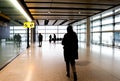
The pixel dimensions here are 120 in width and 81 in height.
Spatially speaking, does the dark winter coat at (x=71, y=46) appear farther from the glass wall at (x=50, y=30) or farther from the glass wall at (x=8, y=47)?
the glass wall at (x=50, y=30)

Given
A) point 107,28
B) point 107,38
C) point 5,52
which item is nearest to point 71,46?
point 5,52

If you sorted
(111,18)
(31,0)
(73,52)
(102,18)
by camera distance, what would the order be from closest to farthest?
(73,52) < (31,0) < (111,18) < (102,18)

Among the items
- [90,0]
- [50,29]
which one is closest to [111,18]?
[90,0]

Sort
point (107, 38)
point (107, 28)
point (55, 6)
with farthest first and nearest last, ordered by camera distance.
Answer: point (107, 38) → point (107, 28) → point (55, 6)

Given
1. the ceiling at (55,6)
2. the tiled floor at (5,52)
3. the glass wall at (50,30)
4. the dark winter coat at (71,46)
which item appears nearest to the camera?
the dark winter coat at (71,46)

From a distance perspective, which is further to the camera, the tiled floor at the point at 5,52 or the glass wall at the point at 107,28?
the glass wall at the point at 107,28

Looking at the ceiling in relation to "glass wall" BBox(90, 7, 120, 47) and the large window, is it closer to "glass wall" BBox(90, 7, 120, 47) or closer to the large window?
"glass wall" BBox(90, 7, 120, 47)

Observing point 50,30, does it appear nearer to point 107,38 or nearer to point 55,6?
point 107,38

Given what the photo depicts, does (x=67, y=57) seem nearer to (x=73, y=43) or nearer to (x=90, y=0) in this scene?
(x=73, y=43)

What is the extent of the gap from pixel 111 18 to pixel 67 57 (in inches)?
609

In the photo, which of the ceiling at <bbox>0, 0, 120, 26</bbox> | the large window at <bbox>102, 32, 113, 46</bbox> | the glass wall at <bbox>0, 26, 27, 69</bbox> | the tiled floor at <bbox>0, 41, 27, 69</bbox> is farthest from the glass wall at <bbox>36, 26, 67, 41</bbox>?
the tiled floor at <bbox>0, 41, 27, 69</bbox>

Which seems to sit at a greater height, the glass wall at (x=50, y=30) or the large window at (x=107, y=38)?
the glass wall at (x=50, y=30)

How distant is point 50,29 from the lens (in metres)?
39.7

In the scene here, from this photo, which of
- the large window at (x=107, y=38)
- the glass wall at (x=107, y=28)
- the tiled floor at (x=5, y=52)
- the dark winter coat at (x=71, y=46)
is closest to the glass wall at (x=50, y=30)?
the glass wall at (x=107, y=28)
